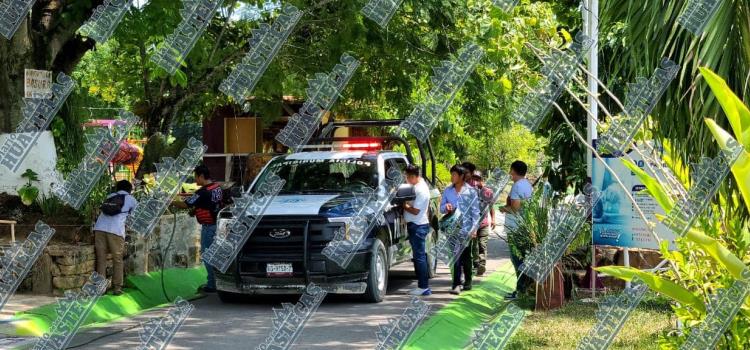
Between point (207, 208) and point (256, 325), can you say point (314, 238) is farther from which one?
point (207, 208)

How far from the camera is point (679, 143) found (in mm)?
6656

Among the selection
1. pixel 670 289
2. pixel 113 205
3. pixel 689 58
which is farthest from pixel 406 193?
pixel 670 289

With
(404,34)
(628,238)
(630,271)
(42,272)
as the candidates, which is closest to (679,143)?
(630,271)

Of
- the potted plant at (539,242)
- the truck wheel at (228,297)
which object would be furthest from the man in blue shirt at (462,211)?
the truck wheel at (228,297)

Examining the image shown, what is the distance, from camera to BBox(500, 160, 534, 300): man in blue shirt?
1200cm

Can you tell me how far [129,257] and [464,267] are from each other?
4567 millimetres

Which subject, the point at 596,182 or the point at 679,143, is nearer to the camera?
the point at 679,143

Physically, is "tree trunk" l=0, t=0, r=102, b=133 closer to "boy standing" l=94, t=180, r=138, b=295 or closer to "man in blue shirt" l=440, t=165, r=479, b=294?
"boy standing" l=94, t=180, r=138, b=295

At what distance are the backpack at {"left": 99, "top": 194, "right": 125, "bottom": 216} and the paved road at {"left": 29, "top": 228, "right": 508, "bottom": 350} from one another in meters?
1.33

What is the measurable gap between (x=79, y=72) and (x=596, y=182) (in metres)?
26.0

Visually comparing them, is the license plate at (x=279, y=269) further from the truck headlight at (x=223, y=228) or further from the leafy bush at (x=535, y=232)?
the leafy bush at (x=535, y=232)

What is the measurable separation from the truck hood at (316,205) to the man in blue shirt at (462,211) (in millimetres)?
1338

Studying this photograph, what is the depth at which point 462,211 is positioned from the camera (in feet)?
41.6

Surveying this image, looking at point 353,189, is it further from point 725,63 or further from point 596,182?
point 725,63
